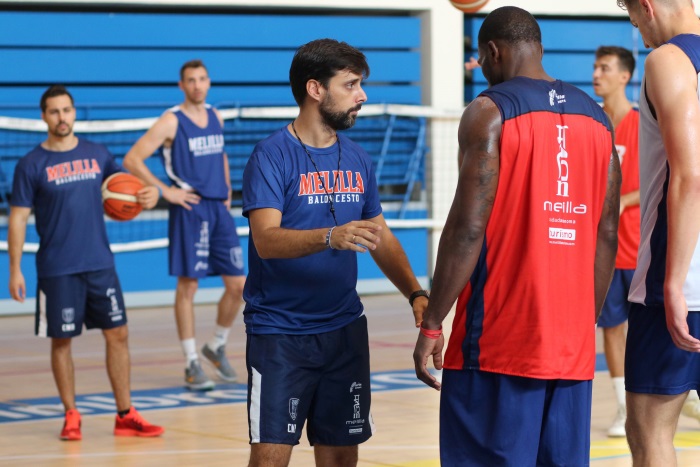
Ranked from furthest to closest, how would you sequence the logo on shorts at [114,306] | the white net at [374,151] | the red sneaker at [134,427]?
the white net at [374,151], the logo on shorts at [114,306], the red sneaker at [134,427]

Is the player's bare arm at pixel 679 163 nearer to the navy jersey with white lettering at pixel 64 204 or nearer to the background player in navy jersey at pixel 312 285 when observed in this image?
the background player in navy jersey at pixel 312 285

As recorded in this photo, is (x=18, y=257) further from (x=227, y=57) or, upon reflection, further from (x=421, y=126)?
(x=421, y=126)

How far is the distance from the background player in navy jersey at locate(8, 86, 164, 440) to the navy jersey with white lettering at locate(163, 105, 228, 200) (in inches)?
74.0

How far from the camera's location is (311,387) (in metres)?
4.77

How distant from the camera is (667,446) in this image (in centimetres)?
435

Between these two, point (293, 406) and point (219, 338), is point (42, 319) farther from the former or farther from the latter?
point (293, 406)

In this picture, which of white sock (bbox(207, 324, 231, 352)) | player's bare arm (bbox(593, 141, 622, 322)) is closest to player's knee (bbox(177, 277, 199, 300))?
white sock (bbox(207, 324, 231, 352))

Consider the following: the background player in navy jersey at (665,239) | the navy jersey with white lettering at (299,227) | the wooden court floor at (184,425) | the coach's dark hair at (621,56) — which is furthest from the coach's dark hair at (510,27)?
the coach's dark hair at (621,56)

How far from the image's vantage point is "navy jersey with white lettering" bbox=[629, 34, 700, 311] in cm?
429

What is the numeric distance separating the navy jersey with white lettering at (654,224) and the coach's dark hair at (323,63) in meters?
1.09

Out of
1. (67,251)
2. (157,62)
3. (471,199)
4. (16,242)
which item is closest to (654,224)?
(471,199)

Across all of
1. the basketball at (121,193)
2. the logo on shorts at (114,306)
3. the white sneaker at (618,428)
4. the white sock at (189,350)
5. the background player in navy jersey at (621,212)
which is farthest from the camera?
the white sock at (189,350)

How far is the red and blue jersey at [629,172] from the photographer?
303 inches

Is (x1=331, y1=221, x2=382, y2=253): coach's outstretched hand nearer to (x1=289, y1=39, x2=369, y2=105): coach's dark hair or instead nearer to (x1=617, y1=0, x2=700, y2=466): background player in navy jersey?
(x1=289, y1=39, x2=369, y2=105): coach's dark hair
